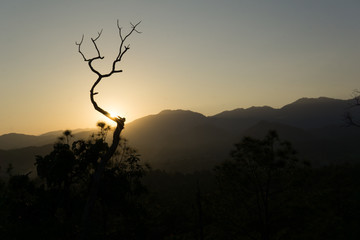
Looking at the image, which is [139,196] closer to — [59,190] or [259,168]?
[59,190]

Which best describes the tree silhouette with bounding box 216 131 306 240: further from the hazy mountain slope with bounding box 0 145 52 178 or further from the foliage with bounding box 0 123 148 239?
the hazy mountain slope with bounding box 0 145 52 178

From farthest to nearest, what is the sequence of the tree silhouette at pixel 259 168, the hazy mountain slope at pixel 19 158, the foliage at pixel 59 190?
1. the hazy mountain slope at pixel 19 158
2. the tree silhouette at pixel 259 168
3. the foliage at pixel 59 190

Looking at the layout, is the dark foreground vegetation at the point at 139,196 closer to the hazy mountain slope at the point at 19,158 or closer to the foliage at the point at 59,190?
the foliage at the point at 59,190

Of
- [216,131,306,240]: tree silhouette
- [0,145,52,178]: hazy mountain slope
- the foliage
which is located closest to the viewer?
the foliage

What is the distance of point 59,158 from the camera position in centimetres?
1455

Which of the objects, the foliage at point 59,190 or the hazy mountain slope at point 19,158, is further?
the hazy mountain slope at point 19,158

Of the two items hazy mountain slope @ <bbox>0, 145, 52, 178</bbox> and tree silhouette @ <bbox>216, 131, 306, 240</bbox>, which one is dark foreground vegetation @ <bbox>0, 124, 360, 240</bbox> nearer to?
tree silhouette @ <bbox>216, 131, 306, 240</bbox>

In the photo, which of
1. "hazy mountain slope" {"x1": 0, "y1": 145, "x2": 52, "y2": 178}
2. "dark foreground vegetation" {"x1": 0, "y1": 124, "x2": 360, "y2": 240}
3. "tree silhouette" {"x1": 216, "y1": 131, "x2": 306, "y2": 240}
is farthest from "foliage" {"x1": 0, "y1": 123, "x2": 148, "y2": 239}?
"hazy mountain slope" {"x1": 0, "y1": 145, "x2": 52, "y2": 178}

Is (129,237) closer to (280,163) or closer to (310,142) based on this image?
(280,163)

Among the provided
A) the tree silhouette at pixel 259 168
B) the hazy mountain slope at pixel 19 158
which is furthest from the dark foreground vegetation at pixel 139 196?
the hazy mountain slope at pixel 19 158

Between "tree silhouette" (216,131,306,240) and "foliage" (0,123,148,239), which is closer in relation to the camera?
"foliage" (0,123,148,239)

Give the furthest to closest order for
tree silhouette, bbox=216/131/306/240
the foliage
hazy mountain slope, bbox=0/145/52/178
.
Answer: hazy mountain slope, bbox=0/145/52/178
tree silhouette, bbox=216/131/306/240
the foliage

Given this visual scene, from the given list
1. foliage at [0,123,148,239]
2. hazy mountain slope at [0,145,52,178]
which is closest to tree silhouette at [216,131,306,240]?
foliage at [0,123,148,239]

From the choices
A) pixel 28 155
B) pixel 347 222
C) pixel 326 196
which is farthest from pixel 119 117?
pixel 28 155
